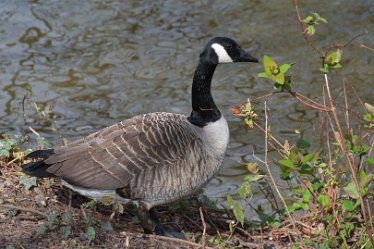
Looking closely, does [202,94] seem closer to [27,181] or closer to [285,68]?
[27,181]

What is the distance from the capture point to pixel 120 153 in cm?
574

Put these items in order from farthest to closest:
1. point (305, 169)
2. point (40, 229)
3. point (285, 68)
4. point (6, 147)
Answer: point (6, 147) < point (40, 229) < point (305, 169) < point (285, 68)

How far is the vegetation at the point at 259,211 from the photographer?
16.7ft

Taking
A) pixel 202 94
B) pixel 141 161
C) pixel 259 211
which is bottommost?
pixel 259 211

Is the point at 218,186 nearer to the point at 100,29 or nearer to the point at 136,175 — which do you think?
the point at 136,175

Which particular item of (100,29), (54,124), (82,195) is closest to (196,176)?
(82,195)

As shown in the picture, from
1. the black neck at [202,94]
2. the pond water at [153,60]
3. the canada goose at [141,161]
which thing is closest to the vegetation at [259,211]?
the canada goose at [141,161]

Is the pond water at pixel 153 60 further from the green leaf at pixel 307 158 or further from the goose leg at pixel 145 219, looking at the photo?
the green leaf at pixel 307 158

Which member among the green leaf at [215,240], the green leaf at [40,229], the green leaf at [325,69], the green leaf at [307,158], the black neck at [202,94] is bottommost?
the green leaf at [215,240]

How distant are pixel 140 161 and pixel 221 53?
4.08ft

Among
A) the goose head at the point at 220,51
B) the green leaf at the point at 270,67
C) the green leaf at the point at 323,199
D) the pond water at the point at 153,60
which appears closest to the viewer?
the green leaf at the point at 270,67

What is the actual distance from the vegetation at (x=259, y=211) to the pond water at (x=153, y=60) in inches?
67.4

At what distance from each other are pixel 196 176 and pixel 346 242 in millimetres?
1209

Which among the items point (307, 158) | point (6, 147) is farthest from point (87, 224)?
point (307, 158)
